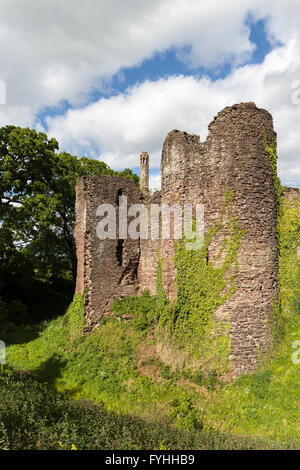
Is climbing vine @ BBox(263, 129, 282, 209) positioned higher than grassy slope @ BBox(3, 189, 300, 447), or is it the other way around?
climbing vine @ BBox(263, 129, 282, 209)

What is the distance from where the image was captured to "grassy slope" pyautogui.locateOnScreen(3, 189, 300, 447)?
7.44m

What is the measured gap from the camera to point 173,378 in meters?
9.42

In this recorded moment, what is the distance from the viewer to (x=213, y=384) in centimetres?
859

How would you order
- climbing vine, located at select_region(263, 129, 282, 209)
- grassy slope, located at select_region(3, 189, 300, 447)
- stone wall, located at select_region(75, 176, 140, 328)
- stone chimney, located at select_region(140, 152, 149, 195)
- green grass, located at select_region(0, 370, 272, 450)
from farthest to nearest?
stone chimney, located at select_region(140, 152, 149, 195), stone wall, located at select_region(75, 176, 140, 328), climbing vine, located at select_region(263, 129, 282, 209), grassy slope, located at select_region(3, 189, 300, 447), green grass, located at select_region(0, 370, 272, 450)

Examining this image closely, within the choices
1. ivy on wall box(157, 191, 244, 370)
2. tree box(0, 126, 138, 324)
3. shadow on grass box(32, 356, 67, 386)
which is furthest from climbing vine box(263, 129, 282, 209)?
tree box(0, 126, 138, 324)

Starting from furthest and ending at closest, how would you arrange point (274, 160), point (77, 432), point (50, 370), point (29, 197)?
1. point (29, 197)
2. point (50, 370)
3. point (274, 160)
4. point (77, 432)

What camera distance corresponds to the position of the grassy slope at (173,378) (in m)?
7.44

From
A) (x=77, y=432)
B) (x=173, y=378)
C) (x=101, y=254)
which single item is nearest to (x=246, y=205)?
(x=173, y=378)

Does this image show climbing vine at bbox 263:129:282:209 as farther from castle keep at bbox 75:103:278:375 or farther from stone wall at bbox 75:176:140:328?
stone wall at bbox 75:176:140:328

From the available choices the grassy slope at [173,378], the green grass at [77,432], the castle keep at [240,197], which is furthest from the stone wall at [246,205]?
the green grass at [77,432]

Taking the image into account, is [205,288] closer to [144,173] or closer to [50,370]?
[50,370]

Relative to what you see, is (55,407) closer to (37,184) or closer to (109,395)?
(109,395)

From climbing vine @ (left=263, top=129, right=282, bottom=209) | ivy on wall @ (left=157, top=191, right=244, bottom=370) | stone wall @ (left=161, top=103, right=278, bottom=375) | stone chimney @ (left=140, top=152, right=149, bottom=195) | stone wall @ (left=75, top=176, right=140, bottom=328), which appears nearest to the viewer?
stone wall @ (left=161, top=103, right=278, bottom=375)
